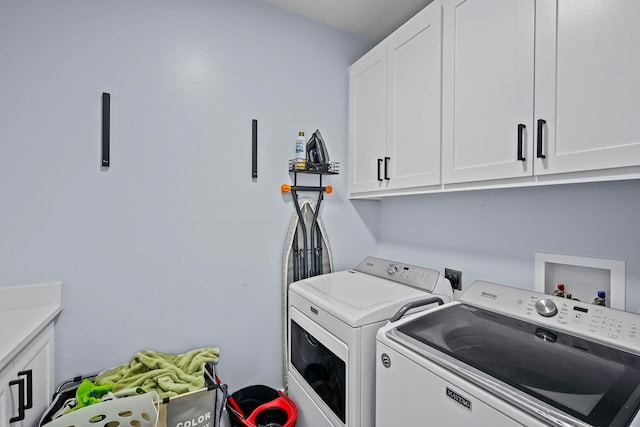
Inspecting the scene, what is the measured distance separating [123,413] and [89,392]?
0.22 meters

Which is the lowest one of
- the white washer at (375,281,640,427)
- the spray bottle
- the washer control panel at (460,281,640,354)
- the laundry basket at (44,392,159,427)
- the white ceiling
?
the laundry basket at (44,392,159,427)

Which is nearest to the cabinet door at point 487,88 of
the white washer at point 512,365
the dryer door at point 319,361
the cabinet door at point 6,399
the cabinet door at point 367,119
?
the cabinet door at point 367,119

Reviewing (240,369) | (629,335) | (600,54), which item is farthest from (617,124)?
(240,369)

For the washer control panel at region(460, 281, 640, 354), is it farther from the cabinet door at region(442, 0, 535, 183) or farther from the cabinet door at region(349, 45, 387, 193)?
the cabinet door at region(349, 45, 387, 193)

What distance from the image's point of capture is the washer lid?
123cm

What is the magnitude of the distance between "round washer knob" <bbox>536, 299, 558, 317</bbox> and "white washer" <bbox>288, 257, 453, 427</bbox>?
389 millimetres

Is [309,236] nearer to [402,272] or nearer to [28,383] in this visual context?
[402,272]

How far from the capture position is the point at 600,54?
887mm

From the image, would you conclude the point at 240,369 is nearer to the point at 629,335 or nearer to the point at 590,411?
the point at 590,411

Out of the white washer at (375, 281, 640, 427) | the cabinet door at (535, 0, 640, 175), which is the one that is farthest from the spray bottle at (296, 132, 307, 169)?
the cabinet door at (535, 0, 640, 175)

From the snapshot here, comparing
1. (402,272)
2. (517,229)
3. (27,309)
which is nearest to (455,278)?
(402,272)

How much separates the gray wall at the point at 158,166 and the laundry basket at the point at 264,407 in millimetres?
66

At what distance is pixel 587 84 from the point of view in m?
0.91

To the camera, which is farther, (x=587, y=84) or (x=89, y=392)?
(x=89, y=392)
